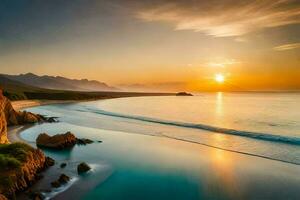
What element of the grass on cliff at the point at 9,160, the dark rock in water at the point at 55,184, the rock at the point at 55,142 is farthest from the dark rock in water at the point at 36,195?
the rock at the point at 55,142

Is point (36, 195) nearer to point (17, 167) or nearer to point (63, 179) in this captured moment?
point (17, 167)

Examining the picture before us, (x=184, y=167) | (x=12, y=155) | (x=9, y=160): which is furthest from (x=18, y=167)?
(x=184, y=167)

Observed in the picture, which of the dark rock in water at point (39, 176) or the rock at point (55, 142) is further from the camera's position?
the rock at point (55, 142)

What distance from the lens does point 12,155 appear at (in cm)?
1945

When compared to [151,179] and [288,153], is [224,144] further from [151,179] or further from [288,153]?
[151,179]

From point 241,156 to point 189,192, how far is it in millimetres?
10249

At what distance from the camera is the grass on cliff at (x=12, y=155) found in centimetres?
1767

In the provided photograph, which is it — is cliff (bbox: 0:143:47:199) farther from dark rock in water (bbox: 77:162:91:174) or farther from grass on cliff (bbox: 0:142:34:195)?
dark rock in water (bbox: 77:162:91:174)

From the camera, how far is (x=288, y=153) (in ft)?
90.3

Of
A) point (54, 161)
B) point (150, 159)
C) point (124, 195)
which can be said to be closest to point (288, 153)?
point (150, 159)

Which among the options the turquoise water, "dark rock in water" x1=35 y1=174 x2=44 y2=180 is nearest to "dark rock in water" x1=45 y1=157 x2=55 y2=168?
the turquoise water

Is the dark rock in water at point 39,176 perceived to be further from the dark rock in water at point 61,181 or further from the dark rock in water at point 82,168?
the dark rock in water at point 82,168

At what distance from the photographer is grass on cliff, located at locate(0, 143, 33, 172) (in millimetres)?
17672

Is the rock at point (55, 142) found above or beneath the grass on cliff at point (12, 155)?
beneath
